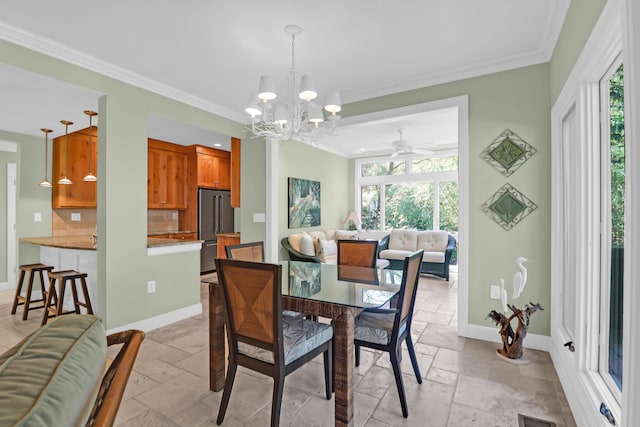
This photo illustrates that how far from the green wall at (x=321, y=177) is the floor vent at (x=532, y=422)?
11.9 feet

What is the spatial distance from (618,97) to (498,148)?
4.49 ft

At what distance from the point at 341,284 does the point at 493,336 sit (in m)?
1.78

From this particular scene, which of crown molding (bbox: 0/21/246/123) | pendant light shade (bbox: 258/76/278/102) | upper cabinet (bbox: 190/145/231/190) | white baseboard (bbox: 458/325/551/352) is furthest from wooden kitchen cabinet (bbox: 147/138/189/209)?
white baseboard (bbox: 458/325/551/352)

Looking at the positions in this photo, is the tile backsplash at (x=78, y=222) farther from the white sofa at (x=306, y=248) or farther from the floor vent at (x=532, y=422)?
the floor vent at (x=532, y=422)

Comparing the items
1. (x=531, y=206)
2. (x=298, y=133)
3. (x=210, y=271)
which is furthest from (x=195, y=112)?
(x=531, y=206)

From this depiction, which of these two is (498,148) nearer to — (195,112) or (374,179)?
Answer: (195,112)

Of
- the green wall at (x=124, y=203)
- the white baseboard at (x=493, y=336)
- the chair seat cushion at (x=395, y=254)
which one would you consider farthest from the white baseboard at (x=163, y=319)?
the chair seat cushion at (x=395, y=254)

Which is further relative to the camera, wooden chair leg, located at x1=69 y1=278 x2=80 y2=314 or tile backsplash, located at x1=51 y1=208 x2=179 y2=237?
tile backsplash, located at x1=51 y1=208 x2=179 y2=237

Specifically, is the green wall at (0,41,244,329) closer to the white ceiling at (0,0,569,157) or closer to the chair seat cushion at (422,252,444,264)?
the white ceiling at (0,0,569,157)

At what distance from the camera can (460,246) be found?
3.18 m

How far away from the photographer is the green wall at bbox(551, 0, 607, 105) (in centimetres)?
166

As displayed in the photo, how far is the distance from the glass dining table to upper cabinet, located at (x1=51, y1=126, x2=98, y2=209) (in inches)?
153

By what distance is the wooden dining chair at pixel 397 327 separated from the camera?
6.34 feet

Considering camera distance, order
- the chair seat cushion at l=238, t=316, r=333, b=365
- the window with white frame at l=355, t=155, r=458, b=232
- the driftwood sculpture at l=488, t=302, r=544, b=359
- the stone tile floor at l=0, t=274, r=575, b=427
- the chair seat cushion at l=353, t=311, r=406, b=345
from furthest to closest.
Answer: the window with white frame at l=355, t=155, r=458, b=232 → the driftwood sculpture at l=488, t=302, r=544, b=359 → the chair seat cushion at l=353, t=311, r=406, b=345 → the stone tile floor at l=0, t=274, r=575, b=427 → the chair seat cushion at l=238, t=316, r=333, b=365
